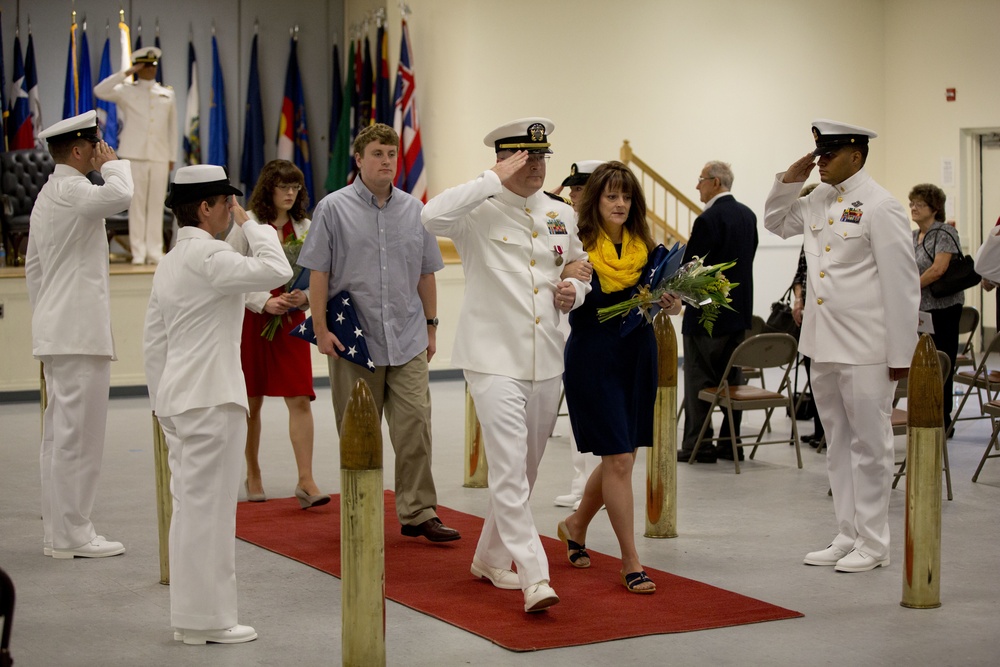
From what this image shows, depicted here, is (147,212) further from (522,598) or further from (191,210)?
(522,598)

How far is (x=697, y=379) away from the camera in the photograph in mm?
7965

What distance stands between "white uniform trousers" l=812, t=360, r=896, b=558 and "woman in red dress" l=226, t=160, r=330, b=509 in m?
2.65

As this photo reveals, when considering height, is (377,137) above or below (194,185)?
above

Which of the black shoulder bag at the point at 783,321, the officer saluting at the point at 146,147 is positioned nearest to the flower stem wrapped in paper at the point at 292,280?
the black shoulder bag at the point at 783,321

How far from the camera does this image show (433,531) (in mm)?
5723

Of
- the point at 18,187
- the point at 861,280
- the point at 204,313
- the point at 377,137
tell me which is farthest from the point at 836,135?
the point at 18,187

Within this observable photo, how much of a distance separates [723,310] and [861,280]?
2.65 meters

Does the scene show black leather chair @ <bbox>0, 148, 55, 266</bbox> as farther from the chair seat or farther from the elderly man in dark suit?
the chair seat

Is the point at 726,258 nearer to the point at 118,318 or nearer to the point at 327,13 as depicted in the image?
the point at 118,318

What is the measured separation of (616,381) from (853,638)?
1.29m

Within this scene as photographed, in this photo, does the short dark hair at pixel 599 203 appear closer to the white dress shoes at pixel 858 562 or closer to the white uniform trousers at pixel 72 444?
the white dress shoes at pixel 858 562

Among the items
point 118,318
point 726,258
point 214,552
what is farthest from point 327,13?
point 214,552

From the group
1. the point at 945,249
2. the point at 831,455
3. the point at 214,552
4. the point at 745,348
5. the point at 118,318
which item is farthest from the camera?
the point at 118,318

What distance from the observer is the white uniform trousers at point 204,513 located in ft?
13.6
